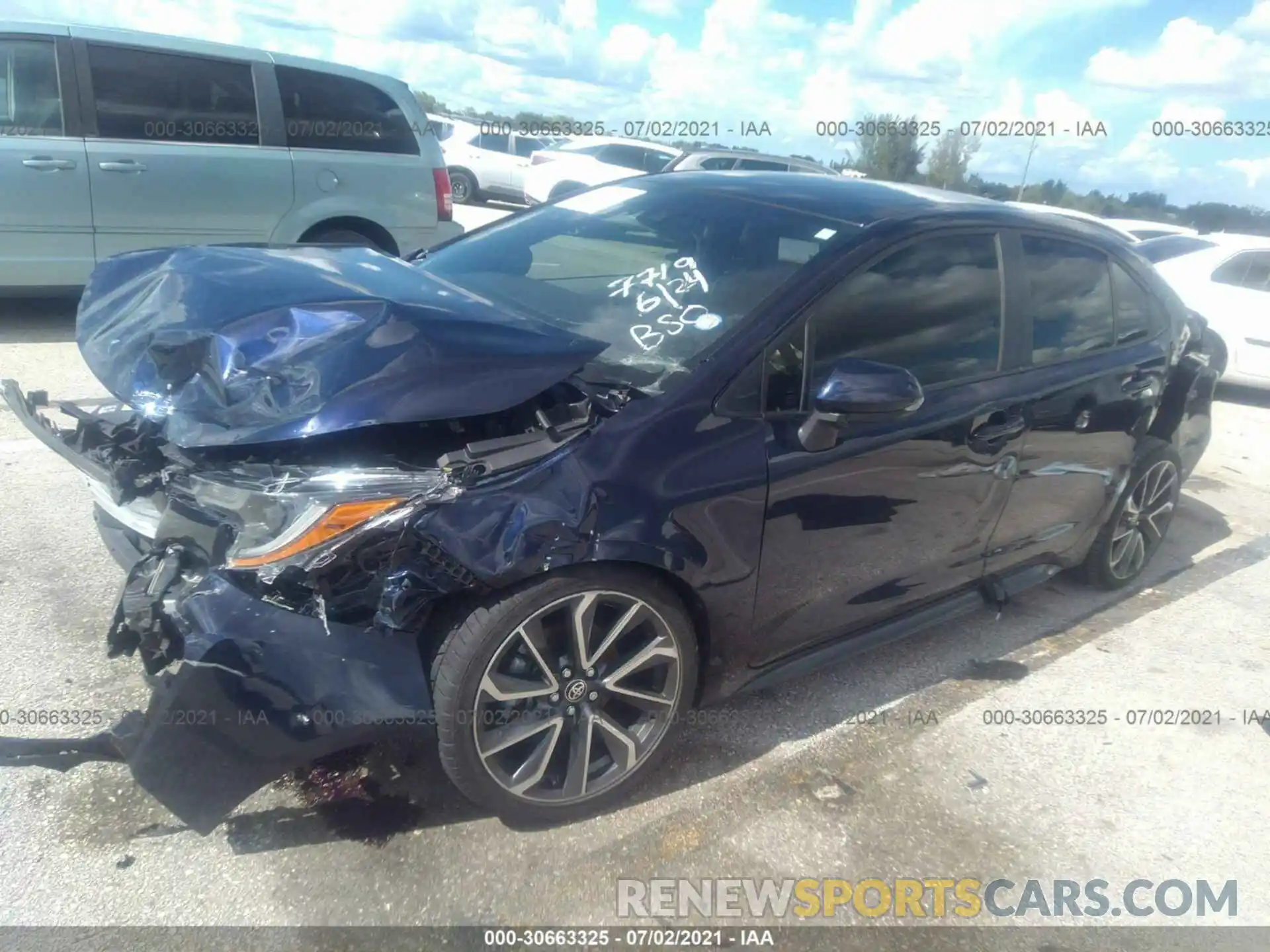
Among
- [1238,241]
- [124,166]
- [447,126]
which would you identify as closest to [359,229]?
[124,166]

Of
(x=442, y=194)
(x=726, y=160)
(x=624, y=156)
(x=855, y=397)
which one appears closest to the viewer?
(x=855, y=397)

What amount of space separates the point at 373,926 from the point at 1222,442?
7.52m

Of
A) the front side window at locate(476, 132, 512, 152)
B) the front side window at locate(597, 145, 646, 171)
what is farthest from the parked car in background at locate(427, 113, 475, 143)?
the front side window at locate(597, 145, 646, 171)

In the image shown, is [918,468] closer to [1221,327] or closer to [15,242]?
[15,242]

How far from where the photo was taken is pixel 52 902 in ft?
7.41

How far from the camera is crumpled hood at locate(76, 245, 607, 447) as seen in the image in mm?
2400

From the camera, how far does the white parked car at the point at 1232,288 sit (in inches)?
345

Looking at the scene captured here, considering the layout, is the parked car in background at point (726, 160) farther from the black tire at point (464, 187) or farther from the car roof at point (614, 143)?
the black tire at point (464, 187)

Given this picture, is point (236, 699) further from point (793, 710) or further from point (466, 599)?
point (793, 710)

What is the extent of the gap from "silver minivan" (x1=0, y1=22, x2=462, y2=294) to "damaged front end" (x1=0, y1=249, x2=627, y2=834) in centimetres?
Answer: 480

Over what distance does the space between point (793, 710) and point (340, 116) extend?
581 centimetres

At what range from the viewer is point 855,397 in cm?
266

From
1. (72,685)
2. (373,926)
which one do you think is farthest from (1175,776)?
(72,685)

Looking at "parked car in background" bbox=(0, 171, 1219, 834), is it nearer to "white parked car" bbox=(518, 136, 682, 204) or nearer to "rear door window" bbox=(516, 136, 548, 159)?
"white parked car" bbox=(518, 136, 682, 204)
